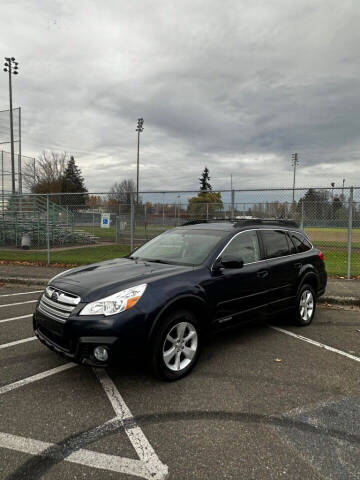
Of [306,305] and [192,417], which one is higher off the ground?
[306,305]

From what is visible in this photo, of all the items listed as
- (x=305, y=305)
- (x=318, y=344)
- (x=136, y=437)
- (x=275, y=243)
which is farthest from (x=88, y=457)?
(x=305, y=305)

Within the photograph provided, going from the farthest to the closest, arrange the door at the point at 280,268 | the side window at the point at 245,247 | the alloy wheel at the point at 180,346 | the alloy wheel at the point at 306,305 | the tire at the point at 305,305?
the alloy wheel at the point at 306,305 < the tire at the point at 305,305 < the door at the point at 280,268 < the side window at the point at 245,247 < the alloy wheel at the point at 180,346

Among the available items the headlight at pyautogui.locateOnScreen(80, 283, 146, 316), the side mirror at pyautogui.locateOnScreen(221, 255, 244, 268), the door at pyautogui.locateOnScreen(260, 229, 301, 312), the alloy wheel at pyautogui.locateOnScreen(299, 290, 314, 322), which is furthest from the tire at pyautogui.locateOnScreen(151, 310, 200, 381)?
the alloy wheel at pyautogui.locateOnScreen(299, 290, 314, 322)

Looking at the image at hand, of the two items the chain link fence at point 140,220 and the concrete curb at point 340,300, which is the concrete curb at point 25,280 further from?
the concrete curb at point 340,300

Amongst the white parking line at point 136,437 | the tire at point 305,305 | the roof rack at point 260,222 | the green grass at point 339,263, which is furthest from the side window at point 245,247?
the green grass at point 339,263

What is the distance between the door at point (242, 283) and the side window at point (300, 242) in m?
1.03

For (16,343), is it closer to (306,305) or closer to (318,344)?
(318,344)

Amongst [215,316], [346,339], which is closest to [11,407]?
[215,316]

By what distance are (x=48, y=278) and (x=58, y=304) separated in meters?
6.04

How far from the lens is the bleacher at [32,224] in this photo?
19047 millimetres

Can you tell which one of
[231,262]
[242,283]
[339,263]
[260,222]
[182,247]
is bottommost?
[339,263]

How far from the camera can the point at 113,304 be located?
3.11 m

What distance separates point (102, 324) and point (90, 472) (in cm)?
114

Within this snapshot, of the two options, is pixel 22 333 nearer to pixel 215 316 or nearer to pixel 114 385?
pixel 114 385
